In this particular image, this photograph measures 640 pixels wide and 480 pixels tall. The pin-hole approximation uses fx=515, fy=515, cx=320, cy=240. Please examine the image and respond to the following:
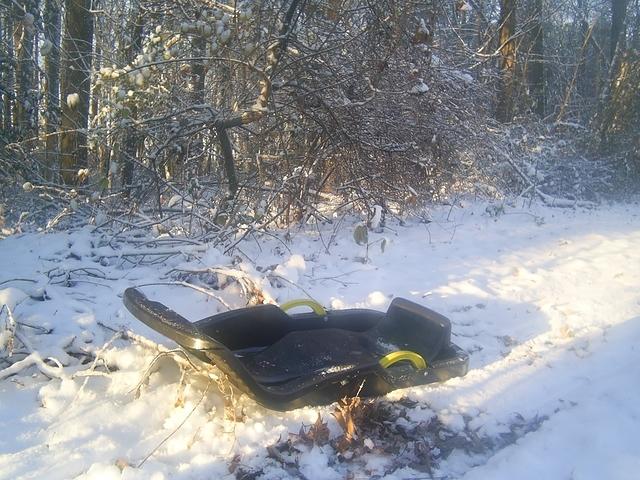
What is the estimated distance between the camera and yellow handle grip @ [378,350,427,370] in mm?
2806

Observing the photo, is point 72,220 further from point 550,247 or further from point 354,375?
point 550,247

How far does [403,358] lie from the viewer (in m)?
2.87

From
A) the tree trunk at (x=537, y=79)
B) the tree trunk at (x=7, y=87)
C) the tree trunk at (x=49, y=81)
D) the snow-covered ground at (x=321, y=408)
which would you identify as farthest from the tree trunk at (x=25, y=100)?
the tree trunk at (x=537, y=79)

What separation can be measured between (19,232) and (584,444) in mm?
5227

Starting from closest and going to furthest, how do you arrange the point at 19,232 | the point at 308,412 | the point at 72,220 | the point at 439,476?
the point at 439,476, the point at 308,412, the point at 19,232, the point at 72,220

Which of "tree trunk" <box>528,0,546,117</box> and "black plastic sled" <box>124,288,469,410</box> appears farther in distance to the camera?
"tree trunk" <box>528,0,546,117</box>

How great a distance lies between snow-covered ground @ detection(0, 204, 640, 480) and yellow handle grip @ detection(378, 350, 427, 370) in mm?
137

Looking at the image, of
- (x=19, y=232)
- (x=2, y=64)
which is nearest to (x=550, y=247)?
(x=19, y=232)

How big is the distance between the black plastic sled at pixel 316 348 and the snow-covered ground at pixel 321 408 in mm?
135

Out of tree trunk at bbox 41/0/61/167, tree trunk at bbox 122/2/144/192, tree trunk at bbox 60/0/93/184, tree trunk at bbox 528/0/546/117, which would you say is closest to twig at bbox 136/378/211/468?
tree trunk at bbox 122/2/144/192

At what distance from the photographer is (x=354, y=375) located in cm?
266

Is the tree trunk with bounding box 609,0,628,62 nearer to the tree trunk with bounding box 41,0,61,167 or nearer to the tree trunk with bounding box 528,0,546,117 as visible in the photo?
the tree trunk with bounding box 528,0,546,117

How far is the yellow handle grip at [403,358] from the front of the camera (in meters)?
2.81

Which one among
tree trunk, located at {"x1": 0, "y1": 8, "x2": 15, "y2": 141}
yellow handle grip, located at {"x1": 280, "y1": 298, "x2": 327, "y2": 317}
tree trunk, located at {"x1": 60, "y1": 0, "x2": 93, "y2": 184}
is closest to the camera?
yellow handle grip, located at {"x1": 280, "y1": 298, "x2": 327, "y2": 317}
